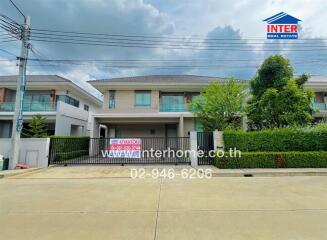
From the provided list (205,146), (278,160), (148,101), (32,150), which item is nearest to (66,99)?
(148,101)

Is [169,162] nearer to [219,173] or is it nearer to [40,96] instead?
[219,173]

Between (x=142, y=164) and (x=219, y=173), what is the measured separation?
483 centimetres

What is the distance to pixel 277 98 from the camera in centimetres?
1227

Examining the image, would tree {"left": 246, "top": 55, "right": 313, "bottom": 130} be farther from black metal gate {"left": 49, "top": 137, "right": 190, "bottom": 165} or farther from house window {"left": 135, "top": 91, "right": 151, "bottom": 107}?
house window {"left": 135, "top": 91, "right": 151, "bottom": 107}

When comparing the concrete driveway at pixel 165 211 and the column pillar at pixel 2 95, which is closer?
the concrete driveway at pixel 165 211

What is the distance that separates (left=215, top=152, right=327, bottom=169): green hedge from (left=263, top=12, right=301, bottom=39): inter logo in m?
6.44

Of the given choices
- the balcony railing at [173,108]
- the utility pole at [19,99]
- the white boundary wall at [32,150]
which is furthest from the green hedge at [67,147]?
the balcony railing at [173,108]

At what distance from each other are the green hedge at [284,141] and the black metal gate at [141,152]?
2.92 metres

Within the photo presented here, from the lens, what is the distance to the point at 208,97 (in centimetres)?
1366

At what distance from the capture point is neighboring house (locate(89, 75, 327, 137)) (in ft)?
56.0

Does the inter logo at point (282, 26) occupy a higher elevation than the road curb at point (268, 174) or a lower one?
higher

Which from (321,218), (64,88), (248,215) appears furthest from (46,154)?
(321,218)

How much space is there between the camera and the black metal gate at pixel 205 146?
11531mm

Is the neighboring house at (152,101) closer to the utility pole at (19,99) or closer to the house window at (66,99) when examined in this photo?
the house window at (66,99)
